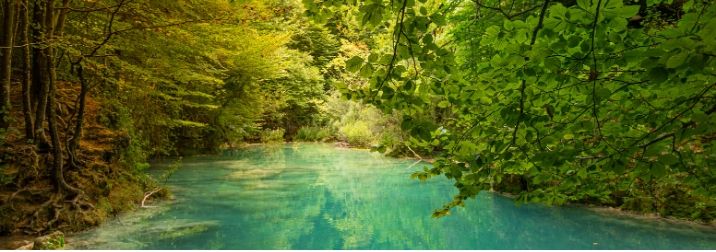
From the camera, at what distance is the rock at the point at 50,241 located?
6.28 m

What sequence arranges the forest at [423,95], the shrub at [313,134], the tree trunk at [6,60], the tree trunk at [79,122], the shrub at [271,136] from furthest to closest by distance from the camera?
the shrub at [313,134], the shrub at [271,136], the tree trunk at [79,122], the tree trunk at [6,60], the forest at [423,95]

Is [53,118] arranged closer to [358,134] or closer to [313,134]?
[358,134]

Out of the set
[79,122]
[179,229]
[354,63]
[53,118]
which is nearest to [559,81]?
[354,63]

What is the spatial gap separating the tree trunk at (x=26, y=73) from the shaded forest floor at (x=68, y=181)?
0.24m

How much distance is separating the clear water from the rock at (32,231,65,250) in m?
0.19

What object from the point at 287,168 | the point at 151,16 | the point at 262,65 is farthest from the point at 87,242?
the point at 262,65

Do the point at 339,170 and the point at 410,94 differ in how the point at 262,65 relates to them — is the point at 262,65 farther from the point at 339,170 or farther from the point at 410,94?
the point at 410,94

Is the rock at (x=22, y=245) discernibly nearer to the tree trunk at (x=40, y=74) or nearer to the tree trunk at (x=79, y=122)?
the tree trunk at (x=40, y=74)

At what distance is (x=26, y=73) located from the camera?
7.23 meters

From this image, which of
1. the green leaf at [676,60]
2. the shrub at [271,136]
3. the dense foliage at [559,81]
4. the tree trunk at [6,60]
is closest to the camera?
the green leaf at [676,60]

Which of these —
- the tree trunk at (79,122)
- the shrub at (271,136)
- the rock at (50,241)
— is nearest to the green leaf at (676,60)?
the rock at (50,241)

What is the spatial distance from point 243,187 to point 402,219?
184 inches

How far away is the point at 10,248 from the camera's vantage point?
247 inches

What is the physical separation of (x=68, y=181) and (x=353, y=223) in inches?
187
